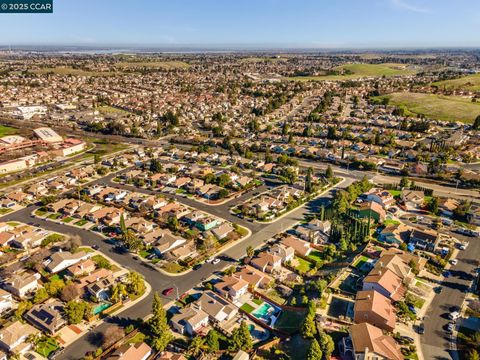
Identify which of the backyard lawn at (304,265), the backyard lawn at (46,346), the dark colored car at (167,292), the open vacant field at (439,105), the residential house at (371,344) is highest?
the open vacant field at (439,105)

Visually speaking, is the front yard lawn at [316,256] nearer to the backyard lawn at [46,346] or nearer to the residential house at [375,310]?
the residential house at [375,310]

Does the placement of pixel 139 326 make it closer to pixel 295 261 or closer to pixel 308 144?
pixel 295 261

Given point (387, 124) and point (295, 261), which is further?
point (387, 124)

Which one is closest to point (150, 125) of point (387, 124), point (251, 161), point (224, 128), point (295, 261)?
point (224, 128)

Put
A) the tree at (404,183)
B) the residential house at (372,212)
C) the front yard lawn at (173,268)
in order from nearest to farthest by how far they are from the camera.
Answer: the front yard lawn at (173,268) → the residential house at (372,212) → the tree at (404,183)

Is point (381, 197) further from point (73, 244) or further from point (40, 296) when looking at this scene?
point (40, 296)

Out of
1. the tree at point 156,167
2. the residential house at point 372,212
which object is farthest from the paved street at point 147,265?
the tree at point 156,167

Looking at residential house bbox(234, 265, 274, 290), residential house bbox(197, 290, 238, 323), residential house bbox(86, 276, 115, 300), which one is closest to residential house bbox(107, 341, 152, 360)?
residential house bbox(197, 290, 238, 323)
